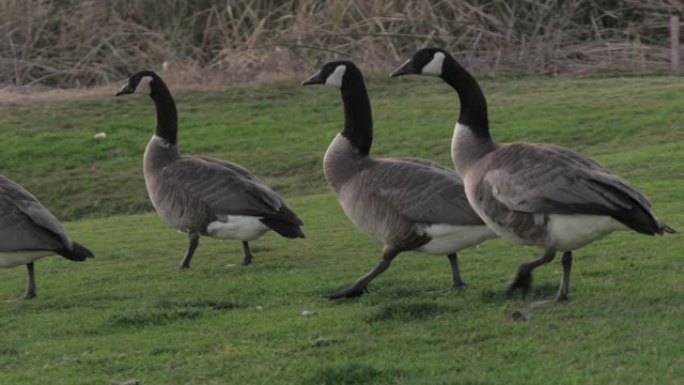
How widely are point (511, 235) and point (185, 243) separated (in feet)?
17.6

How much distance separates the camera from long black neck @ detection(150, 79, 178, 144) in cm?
1252

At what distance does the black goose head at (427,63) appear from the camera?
9602 mm

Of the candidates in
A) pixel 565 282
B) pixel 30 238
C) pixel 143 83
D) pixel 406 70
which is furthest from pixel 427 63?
pixel 143 83

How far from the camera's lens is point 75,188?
1752 centimetres

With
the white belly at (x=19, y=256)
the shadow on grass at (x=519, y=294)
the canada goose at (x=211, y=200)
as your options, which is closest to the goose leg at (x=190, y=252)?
the canada goose at (x=211, y=200)

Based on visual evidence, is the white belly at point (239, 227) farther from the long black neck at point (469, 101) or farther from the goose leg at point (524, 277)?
the goose leg at point (524, 277)

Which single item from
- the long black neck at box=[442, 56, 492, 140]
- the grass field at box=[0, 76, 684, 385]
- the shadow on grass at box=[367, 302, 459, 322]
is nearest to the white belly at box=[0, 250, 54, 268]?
the grass field at box=[0, 76, 684, 385]

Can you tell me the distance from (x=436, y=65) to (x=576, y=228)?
6.48 ft

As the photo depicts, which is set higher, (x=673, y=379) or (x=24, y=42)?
(x=673, y=379)

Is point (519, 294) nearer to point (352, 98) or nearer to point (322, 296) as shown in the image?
point (322, 296)

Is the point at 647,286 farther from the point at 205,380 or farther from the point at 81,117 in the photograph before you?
the point at 81,117

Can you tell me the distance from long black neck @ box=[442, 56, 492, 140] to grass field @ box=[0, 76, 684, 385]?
3.76ft

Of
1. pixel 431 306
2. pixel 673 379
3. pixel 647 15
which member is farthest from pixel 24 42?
pixel 673 379

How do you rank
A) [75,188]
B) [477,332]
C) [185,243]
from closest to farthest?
1. [477,332]
2. [185,243]
3. [75,188]
